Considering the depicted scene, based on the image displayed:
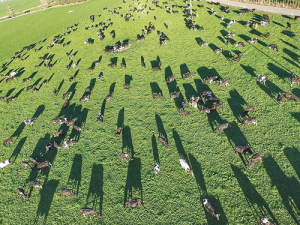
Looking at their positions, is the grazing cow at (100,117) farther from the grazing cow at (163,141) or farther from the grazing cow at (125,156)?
the grazing cow at (163,141)

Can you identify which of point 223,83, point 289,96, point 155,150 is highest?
point 223,83

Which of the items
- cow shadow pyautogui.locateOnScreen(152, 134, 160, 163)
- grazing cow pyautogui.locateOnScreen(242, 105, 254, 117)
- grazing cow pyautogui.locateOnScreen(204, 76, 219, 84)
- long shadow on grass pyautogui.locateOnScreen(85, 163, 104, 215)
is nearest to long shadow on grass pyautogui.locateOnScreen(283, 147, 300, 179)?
grazing cow pyautogui.locateOnScreen(242, 105, 254, 117)

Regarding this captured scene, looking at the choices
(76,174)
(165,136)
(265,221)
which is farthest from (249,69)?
(76,174)

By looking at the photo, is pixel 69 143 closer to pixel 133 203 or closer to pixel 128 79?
pixel 133 203

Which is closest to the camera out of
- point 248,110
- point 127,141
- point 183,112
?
point 127,141

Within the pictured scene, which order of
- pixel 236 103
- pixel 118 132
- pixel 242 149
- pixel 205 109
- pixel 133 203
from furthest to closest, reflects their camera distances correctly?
pixel 236 103 < pixel 205 109 < pixel 118 132 < pixel 242 149 < pixel 133 203

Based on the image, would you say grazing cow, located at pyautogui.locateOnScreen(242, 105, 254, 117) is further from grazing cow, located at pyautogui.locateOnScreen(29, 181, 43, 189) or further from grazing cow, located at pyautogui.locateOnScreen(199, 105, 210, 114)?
grazing cow, located at pyautogui.locateOnScreen(29, 181, 43, 189)
